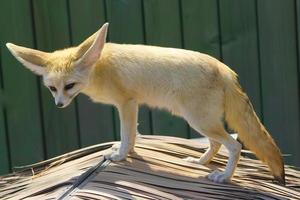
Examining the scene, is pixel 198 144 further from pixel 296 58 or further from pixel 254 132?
pixel 296 58

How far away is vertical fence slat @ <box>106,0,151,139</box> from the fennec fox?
1396mm

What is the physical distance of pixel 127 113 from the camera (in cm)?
388

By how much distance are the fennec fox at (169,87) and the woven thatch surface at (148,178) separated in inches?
3.8

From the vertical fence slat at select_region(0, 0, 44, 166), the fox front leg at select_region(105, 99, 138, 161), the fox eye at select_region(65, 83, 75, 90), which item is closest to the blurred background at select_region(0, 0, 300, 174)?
the vertical fence slat at select_region(0, 0, 44, 166)

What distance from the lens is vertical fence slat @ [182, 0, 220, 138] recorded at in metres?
5.27

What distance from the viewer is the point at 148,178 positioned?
3.41m

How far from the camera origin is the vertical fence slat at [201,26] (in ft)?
17.3

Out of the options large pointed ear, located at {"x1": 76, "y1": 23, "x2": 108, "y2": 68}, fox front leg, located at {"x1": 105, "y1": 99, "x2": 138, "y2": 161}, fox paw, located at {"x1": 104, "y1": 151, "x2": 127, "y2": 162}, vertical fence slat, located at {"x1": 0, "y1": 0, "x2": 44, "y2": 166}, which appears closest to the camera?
large pointed ear, located at {"x1": 76, "y1": 23, "x2": 108, "y2": 68}

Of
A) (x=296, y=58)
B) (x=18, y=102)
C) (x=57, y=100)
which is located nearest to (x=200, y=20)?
(x=296, y=58)

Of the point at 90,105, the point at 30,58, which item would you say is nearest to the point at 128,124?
the point at 30,58

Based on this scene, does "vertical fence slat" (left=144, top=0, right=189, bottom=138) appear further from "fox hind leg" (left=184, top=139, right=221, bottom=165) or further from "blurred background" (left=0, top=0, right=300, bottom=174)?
"fox hind leg" (left=184, top=139, right=221, bottom=165)

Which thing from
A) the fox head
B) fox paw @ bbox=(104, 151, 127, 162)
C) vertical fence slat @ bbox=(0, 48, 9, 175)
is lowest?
vertical fence slat @ bbox=(0, 48, 9, 175)

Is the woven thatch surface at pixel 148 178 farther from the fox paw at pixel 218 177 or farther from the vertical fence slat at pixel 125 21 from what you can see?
the vertical fence slat at pixel 125 21

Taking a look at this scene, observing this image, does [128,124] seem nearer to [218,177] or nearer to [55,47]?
[218,177]
